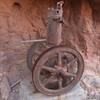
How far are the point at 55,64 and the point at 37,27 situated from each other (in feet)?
2.05

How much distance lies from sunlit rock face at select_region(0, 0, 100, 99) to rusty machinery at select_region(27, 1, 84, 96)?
0.31 meters

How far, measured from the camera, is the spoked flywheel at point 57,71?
7.25 ft

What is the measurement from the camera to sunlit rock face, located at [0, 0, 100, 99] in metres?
2.64

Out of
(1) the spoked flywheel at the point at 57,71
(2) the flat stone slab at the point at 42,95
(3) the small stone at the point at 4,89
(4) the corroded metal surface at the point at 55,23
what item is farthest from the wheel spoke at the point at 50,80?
(3) the small stone at the point at 4,89

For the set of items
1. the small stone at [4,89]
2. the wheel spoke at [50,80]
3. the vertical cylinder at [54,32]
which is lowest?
the small stone at [4,89]

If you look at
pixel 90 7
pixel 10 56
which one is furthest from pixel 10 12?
pixel 90 7

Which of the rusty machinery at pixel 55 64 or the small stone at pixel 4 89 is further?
the small stone at pixel 4 89

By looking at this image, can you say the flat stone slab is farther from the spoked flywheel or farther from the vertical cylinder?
the vertical cylinder

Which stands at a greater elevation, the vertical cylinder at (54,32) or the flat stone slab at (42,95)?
the vertical cylinder at (54,32)

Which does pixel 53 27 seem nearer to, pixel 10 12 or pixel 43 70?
pixel 43 70

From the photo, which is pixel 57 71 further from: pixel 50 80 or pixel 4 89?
pixel 4 89

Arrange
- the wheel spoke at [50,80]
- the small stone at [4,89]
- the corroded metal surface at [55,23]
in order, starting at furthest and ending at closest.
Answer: the small stone at [4,89]
the wheel spoke at [50,80]
the corroded metal surface at [55,23]

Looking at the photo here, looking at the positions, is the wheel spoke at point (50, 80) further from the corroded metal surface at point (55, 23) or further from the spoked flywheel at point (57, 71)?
the corroded metal surface at point (55, 23)

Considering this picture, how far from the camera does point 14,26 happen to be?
2668mm
